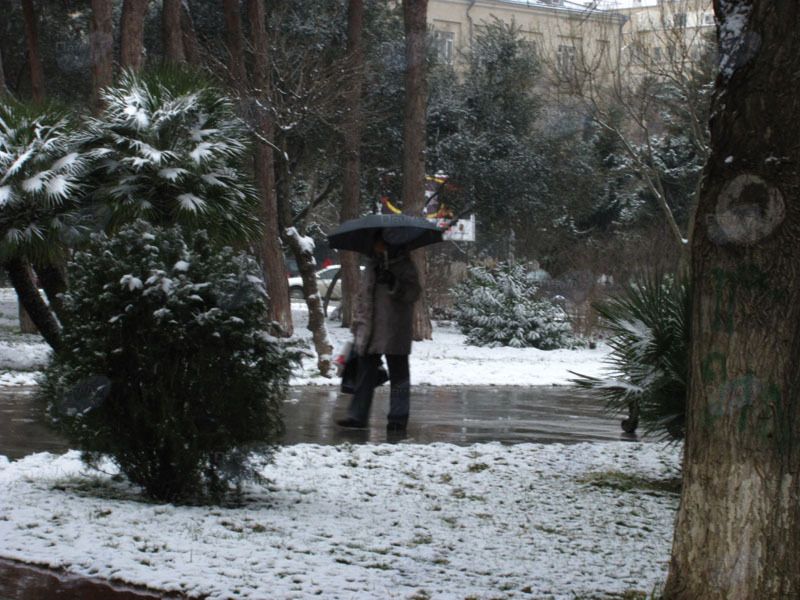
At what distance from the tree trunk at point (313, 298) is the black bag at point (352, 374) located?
6802 millimetres

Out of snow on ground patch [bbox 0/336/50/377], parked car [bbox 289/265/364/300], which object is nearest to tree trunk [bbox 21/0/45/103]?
snow on ground patch [bbox 0/336/50/377]

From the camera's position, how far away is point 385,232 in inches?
309

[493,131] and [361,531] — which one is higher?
[493,131]

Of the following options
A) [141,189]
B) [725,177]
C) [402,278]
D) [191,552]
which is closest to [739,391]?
[725,177]

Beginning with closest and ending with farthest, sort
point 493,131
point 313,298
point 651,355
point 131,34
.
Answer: point 651,355 < point 313,298 < point 131,34 < point 493,131

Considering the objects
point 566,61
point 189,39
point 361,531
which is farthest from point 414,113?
point 361,531

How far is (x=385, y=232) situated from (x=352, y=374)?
1.16m

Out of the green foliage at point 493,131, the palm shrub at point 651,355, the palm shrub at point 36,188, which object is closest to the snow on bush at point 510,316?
the green foliage at point 493,131

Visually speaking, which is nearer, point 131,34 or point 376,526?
point 376,526

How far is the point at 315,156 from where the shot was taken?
26484 millimetres

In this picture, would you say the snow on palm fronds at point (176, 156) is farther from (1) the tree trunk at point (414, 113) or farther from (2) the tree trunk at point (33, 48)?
(2) the tree trunk at point (33, 48)

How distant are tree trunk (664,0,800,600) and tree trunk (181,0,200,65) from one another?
18032 mm

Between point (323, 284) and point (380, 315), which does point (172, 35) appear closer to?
point (380, 315)

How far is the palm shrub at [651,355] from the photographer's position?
23.5ft
